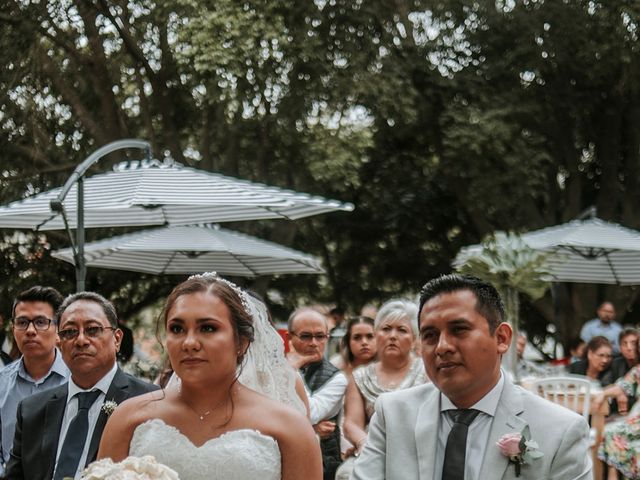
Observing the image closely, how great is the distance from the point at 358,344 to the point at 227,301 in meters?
4.90

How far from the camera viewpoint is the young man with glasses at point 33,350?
257 inches

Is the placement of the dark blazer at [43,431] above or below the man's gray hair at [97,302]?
below

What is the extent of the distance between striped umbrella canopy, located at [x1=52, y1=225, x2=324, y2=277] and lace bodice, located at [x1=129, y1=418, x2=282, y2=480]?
8410 mm

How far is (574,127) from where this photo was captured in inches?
784

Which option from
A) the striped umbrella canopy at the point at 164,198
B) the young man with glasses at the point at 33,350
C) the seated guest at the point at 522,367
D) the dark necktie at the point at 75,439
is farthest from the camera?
the seated guest at the point at 522,367

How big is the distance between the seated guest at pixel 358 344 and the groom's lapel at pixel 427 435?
195 inches

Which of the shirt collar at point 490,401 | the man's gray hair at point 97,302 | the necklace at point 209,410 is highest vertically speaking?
the man's gray hair at point 97,302

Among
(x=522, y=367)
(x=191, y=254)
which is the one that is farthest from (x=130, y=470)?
(x=522, y=367)

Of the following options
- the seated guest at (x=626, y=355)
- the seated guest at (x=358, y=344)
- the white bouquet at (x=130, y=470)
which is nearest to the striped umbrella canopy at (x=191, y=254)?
the seated guest at (x=358, y=344)

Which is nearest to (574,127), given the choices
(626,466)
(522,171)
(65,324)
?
(522,171)

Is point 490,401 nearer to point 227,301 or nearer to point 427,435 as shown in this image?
point 427,435

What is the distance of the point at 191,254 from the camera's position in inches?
542

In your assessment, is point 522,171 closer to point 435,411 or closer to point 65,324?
point 65,324

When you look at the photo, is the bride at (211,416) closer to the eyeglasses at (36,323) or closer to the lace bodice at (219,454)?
the lace bodice at (219,454)
